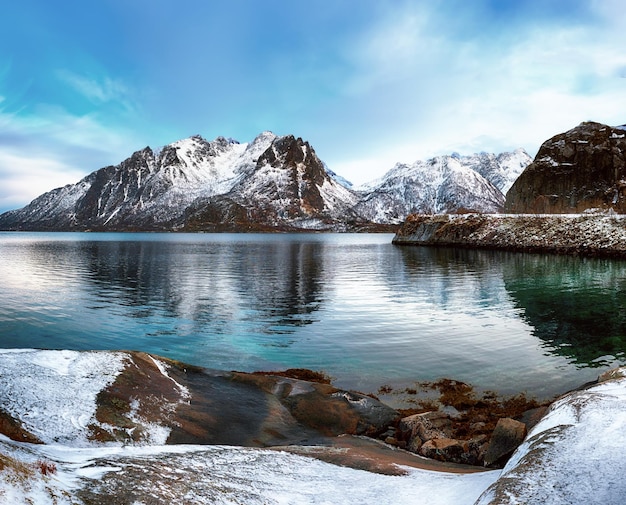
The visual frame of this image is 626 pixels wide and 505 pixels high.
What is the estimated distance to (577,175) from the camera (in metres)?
152

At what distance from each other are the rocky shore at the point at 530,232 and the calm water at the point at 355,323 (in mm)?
39250

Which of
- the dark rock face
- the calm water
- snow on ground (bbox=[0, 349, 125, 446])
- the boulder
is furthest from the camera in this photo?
the dark rock face

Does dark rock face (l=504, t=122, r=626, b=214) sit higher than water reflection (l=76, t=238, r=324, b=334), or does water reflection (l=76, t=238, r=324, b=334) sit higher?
dark rock face (l=504, t=122, r=626, b=214)

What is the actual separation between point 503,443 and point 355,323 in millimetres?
19963

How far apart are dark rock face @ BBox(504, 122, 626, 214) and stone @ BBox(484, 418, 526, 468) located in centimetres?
15699

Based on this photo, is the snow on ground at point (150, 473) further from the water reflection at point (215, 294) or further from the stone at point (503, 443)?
the water reflection at point (215, 294)

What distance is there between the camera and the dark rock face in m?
146

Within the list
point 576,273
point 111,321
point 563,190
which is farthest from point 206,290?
point 563,190

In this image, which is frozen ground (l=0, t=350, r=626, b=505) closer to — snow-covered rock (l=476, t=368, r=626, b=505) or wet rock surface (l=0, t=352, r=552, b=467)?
snow-covered rock (l=476, t=368, r=626, b=505)

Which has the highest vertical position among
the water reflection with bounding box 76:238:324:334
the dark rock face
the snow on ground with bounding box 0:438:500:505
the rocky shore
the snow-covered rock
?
the dark rock face

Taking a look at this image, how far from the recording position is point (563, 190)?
153000 mm

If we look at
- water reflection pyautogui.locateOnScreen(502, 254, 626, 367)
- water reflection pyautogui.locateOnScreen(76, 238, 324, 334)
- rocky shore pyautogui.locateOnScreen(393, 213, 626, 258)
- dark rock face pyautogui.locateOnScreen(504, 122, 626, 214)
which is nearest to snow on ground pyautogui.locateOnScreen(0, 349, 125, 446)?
water reflection pyautogui.locateOnScreen(76, 238, 324, 334)

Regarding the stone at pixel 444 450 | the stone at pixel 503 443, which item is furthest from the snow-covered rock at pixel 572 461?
the stone at pixel 444 450

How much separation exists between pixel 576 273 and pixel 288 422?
57.5 metres
